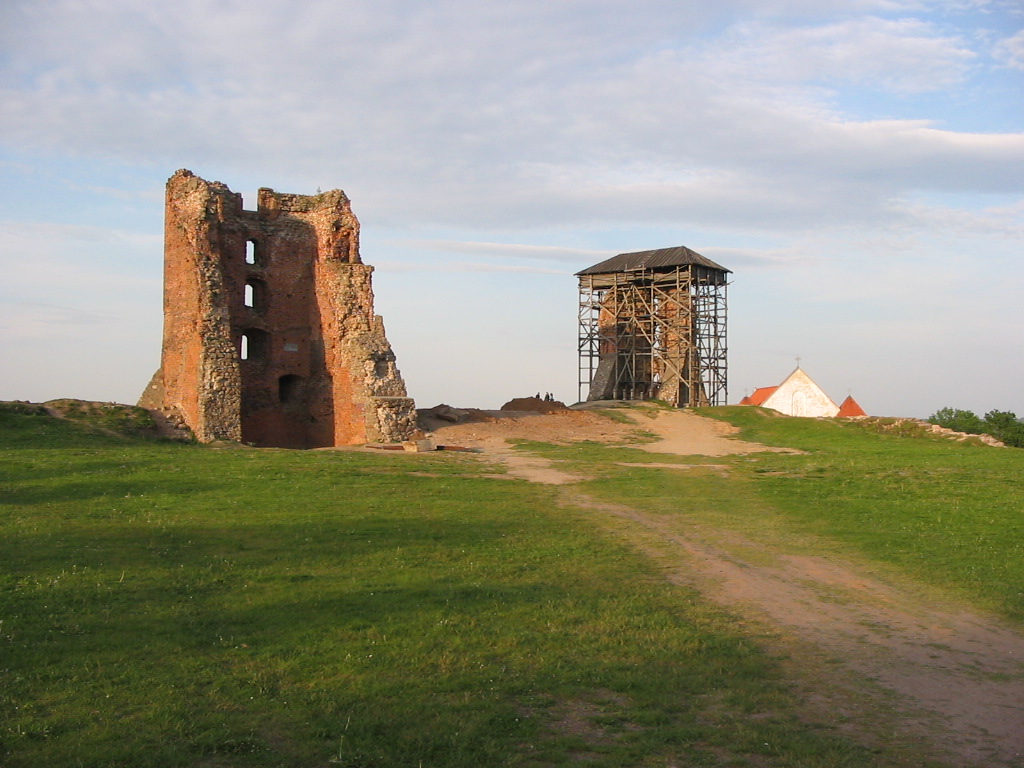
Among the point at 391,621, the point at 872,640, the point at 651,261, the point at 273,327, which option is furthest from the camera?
the point at 651,261

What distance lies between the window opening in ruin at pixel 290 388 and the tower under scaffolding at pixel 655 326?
23.8 meters

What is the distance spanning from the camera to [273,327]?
30281 millimetres

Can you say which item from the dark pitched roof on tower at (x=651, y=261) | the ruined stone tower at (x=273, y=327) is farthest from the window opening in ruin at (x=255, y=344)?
the dark pitched roof on tower at (x=651, y=261)

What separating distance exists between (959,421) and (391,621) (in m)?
53.8

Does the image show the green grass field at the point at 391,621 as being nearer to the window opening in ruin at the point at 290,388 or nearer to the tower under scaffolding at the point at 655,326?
the window opening in ruin at the point at 290,388

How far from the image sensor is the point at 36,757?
19.0 feet

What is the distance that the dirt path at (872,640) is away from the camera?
6824 millimetres

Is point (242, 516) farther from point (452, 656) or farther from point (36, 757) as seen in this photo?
point (36, 757)

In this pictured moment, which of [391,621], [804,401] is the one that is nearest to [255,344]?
[391,621]

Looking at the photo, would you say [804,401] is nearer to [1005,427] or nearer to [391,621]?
[1005,427]

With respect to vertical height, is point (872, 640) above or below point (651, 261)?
below

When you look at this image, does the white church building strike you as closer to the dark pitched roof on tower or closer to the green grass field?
the dark pitched roof on tower

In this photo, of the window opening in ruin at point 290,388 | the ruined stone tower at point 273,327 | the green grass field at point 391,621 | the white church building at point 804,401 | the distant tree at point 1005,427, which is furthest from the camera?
the white church building at point 804,401

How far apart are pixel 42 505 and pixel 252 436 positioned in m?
16.0
